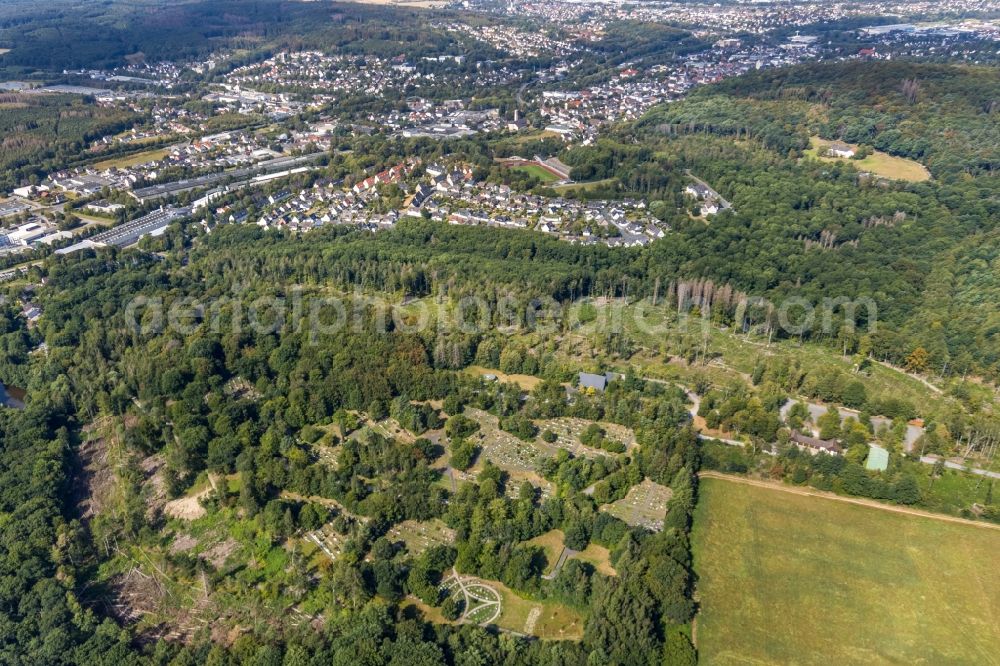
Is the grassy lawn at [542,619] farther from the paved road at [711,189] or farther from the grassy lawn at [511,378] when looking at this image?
the paved road at [711,189]

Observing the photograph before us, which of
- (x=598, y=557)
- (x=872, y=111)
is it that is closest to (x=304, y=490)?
(x=598, y=557)

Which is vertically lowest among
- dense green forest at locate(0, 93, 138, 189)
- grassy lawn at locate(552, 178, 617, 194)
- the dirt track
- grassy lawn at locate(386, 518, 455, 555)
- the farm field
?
the dirt track

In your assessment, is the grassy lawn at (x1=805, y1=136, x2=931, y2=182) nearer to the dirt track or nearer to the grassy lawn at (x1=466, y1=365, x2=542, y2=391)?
the dirt track

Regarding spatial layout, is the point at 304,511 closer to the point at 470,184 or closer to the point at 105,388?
the point at 105,388

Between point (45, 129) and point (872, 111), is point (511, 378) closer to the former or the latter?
point (872, 111)

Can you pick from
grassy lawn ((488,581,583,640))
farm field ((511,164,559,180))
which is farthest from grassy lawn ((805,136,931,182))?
grassy lawn ((488,581,583,640))

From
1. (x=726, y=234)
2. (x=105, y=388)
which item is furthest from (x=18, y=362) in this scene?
(x=726, y=234)

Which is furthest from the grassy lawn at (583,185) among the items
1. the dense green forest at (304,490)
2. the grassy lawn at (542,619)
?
the grassy lawn at (542,619)
